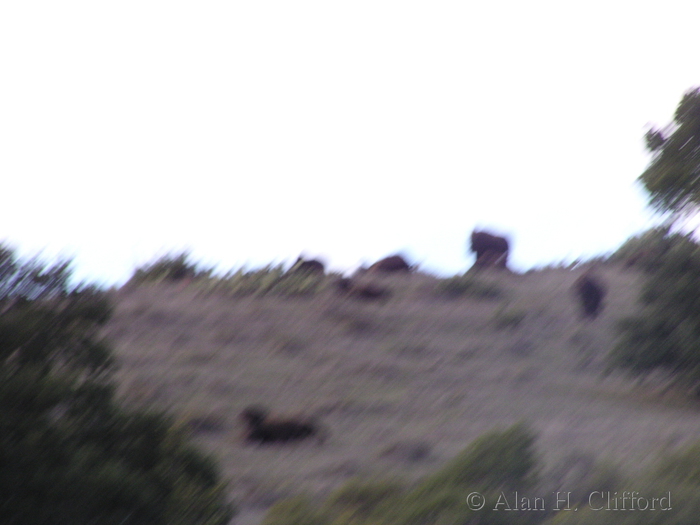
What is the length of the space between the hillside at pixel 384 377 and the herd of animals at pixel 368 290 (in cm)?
31

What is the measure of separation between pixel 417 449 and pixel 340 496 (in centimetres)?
329

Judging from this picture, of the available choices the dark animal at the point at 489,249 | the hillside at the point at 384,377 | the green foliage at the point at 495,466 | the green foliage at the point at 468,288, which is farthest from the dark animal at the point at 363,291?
the green foliage at the point at 495,466

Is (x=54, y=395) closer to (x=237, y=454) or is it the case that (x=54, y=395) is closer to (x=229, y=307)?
(x=237, y=454)

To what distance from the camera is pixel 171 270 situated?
860 inches

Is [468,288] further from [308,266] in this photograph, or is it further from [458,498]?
[458,498]

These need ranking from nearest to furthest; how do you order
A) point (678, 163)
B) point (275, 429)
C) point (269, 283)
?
point (275, 429) < point (678, 163) < point (269, 283)

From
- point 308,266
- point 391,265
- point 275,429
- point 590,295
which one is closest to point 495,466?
point 275,429

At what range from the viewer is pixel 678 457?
6.55m

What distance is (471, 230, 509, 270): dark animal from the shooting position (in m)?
26.0

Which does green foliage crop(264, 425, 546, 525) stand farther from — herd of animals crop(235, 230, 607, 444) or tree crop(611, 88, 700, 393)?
tree crop(611, 88, 700, 393)

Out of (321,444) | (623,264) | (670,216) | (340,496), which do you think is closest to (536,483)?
(340,496)

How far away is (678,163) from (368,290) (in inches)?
353

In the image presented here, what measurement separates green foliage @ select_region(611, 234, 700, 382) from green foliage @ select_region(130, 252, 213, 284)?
11516 millimetres

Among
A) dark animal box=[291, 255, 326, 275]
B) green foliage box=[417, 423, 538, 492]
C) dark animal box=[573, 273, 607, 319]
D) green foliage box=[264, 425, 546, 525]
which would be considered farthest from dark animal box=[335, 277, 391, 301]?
green foliage box=[417, 423, 538, 492]
